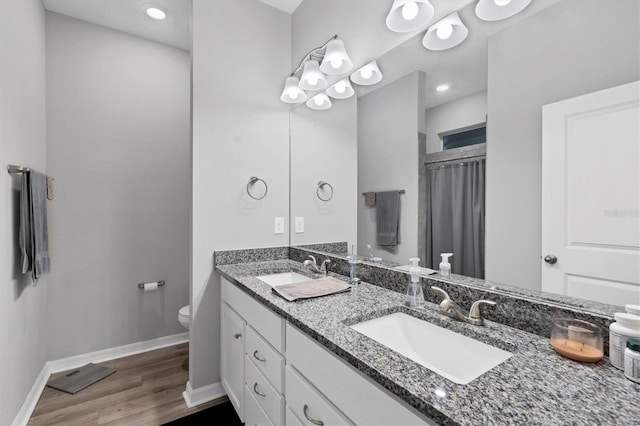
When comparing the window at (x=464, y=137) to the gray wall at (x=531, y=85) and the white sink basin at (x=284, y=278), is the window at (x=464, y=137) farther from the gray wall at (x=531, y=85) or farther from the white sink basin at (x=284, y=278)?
the white sink basin at (x=284, y=278)

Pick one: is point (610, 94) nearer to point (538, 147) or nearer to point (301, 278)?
point (538, 147)

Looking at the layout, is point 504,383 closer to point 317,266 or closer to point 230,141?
point 317,266

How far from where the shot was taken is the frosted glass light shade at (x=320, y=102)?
2055 millimetres

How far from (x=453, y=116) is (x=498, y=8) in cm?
40

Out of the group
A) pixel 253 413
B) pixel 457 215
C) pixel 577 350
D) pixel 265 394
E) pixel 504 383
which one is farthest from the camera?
pixel 253 413

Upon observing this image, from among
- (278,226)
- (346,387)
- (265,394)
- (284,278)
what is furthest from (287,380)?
(278,226)

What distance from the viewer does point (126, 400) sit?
2.00 meters

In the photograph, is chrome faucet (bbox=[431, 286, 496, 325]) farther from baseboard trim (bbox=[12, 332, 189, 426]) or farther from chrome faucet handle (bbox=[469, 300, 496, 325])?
baseboard trim (bbox=[12, 332, 189, 426])

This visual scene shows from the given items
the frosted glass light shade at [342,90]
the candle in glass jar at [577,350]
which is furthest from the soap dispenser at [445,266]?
the frosted glass light shade at [342,90]

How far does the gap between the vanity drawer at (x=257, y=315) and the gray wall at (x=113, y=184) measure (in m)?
1.27

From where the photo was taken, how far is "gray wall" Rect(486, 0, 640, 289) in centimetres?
81

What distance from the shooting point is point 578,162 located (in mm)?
862

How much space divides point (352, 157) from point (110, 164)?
6.82ft

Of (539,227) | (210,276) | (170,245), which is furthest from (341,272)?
(170,245)
